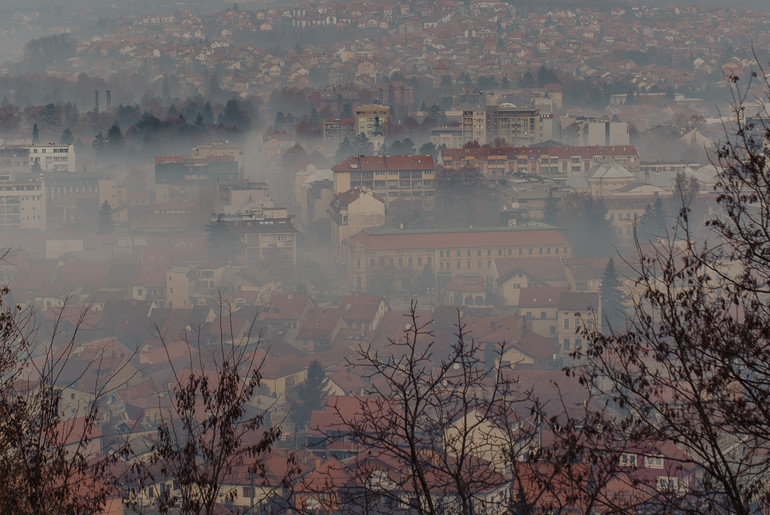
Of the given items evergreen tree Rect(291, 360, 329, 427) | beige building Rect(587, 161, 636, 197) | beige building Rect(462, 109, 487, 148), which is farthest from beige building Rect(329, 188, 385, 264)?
beige building Rect(462, 109, 487, 148)

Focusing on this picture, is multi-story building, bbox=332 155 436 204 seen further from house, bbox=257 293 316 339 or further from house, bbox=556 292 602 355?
house, bbox=556 292 602 355

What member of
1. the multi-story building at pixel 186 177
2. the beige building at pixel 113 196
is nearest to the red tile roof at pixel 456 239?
the beige building at pixel 113 196

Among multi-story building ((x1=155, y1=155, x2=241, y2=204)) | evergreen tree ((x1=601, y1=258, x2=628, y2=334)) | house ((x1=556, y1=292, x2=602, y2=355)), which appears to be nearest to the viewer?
house ((x1=556, y1=292, x2=602, y2=355))

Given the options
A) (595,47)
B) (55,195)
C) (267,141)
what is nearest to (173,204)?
(55,195)

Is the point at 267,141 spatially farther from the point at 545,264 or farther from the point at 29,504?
the point at 29,504

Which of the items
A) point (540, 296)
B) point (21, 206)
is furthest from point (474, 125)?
point (540, 296)
